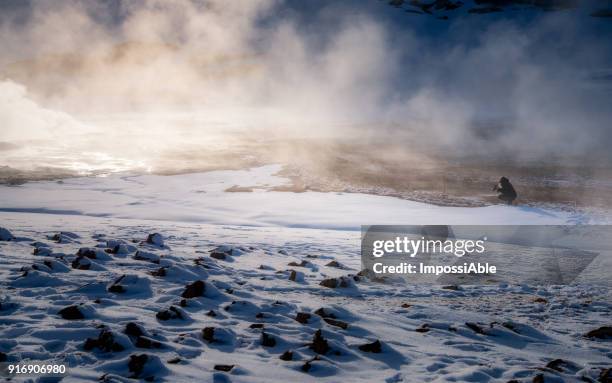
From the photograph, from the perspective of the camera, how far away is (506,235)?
8789 mm

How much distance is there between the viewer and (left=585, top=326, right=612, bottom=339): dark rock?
162 inches

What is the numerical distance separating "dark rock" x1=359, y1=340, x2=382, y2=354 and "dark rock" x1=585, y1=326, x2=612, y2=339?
7.08ft

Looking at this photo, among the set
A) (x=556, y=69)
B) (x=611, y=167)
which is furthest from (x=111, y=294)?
(x=556, y=69)

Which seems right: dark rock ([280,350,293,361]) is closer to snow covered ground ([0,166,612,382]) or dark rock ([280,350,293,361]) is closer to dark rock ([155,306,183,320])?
snow covered ground ([0,166,612,382])

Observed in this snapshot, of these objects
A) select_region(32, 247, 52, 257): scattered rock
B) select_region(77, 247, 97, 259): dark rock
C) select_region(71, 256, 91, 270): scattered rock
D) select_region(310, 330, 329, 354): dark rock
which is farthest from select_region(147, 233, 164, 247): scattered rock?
select_region(310, 330, 329, 354): dark rock

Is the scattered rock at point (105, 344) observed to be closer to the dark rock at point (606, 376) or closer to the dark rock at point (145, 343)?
the dark rock at point (145, 343)

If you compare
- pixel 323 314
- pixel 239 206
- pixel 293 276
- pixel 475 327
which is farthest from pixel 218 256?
A: pixel 239 206

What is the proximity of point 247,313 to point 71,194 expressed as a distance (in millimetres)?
10152

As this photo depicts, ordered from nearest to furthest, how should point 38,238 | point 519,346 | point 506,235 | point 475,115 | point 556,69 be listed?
point 519,346
point 38,238
point 506,235
point 475,115
point 556,69

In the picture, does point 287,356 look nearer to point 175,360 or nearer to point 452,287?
point 175,360

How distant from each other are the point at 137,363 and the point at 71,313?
112 centimetres

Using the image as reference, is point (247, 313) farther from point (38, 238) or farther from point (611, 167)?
point (611, 167)

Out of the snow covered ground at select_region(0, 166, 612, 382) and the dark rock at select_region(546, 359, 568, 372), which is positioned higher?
the snow covered ground at select_region(0, 166, 612, 382)

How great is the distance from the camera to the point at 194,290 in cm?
453
